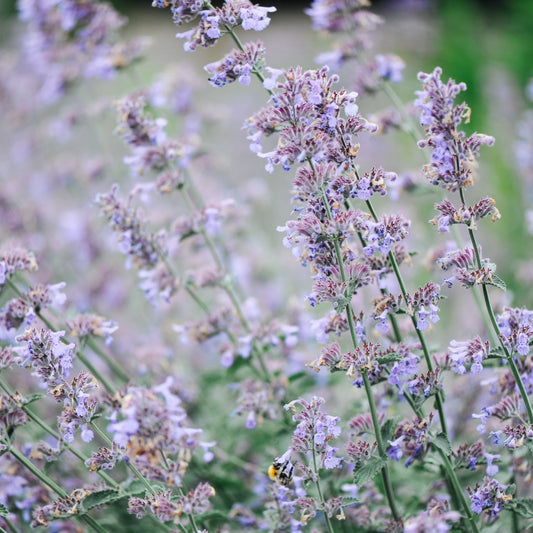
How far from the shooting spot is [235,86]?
8.80m

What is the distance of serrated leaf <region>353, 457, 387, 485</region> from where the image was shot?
5.71ft

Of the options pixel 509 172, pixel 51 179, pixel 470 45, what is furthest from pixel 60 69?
pixel 470 45

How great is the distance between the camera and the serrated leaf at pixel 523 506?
6.04 ft

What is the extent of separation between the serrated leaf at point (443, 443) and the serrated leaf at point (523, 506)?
0.83 ft

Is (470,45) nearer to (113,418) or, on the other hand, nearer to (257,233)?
(257,233)

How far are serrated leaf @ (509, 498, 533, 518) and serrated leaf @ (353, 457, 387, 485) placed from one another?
0.39m

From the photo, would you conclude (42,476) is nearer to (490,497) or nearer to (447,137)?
(490,497)

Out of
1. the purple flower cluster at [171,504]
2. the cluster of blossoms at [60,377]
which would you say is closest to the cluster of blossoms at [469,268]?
the purple flower cluster at [171,504]

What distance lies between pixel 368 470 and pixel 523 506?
18.4 inches

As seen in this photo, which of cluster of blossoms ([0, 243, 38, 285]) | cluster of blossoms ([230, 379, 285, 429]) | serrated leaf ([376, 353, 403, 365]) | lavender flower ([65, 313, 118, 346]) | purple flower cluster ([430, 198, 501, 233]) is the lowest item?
cluster of blossoms ([230, 379, 285, 429])

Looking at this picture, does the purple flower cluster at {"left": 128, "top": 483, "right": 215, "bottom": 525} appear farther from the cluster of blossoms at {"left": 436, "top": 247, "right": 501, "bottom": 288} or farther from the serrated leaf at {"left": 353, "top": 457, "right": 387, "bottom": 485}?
the cluster of blossoms at {"left": 436, "top": 247, "right": 501, "bottom": 288}

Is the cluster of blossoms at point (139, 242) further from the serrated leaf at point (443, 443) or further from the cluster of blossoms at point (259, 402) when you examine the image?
the serrated leaf at point (443, 443)

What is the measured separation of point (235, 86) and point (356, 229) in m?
7.41

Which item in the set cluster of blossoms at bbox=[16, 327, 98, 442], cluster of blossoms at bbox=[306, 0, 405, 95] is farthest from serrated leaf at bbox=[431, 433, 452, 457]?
cluster of blossoms at bbox=[306, 0, 405, 95]
